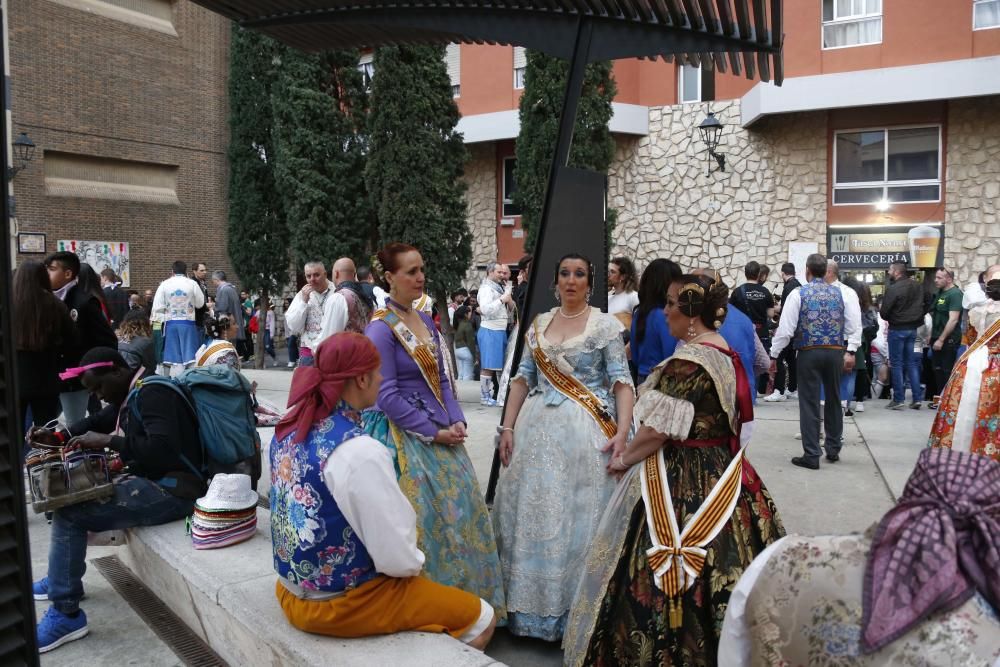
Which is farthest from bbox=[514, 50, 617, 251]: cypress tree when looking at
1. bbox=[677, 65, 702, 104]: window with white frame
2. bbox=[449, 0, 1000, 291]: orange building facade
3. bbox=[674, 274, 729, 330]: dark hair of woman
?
bbox=[674, 274, 729, 330]: dark hair of woman

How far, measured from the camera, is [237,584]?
10.9 feet

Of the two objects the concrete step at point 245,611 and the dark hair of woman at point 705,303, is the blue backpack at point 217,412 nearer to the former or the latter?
the concrete step at point 245,611

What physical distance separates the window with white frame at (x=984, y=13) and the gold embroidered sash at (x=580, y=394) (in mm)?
15487

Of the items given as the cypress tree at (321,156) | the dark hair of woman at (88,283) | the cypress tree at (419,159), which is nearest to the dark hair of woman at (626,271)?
the dark hair of woman at (88,283)

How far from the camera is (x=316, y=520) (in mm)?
2672

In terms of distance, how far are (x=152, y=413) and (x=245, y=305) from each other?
53.1 feet

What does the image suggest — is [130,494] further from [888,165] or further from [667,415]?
[888,165]

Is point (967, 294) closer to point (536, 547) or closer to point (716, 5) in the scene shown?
point (716, 5)

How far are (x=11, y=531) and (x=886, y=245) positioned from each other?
57.9 ft

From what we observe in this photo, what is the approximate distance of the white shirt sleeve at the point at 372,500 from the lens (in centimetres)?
258

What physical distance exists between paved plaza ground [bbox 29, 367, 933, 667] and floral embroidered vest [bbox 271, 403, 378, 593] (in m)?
1.17

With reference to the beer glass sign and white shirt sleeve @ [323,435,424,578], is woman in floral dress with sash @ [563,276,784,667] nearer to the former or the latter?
white shirt sleeve @ [323,435,424,578]

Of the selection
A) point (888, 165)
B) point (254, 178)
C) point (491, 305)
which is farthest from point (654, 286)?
point (254, 178)

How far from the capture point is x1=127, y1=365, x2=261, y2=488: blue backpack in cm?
402
